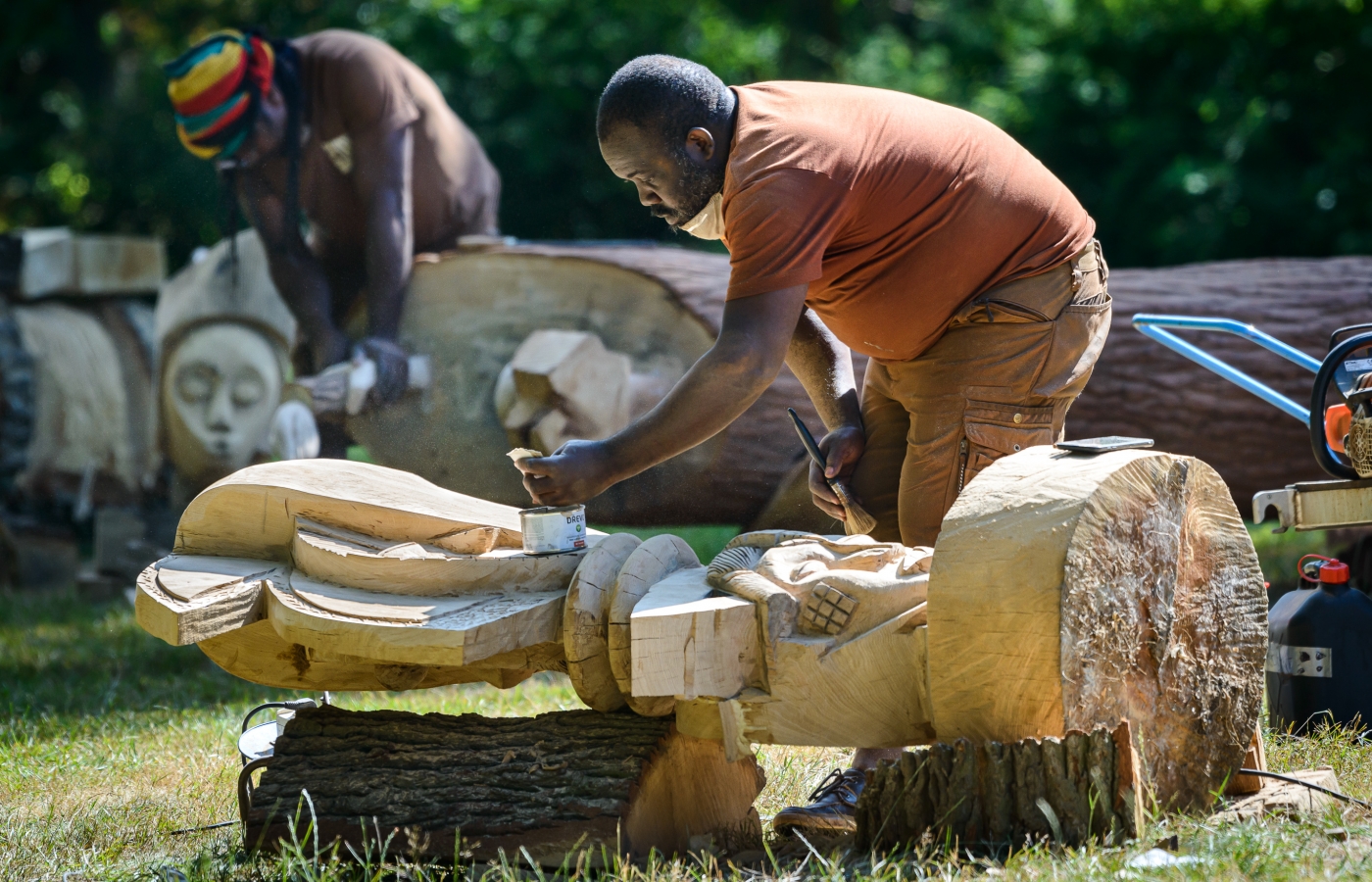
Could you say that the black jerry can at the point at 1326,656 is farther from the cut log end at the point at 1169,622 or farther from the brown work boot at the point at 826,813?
the brown work boot at the point at 826,813

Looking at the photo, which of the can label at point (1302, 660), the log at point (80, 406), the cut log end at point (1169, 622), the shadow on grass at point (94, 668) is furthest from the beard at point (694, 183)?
the log at point (80, 406)

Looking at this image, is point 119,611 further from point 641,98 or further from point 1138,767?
point 1138,767

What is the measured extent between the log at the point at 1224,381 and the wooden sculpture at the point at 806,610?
111 inches

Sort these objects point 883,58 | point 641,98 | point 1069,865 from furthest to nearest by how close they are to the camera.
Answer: point 883,58 → point 641,98 → point 1069,865

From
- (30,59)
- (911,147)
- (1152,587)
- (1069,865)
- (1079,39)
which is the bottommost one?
(1069,865)

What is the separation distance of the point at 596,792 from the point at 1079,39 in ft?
29.0

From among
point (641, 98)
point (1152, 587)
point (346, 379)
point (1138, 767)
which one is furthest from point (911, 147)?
point (346, 379)

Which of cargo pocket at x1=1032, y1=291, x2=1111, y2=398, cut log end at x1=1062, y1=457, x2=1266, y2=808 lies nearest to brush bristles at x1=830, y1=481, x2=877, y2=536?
cargo pocket at x1=1032, y1=291, x2=1111, y2=398

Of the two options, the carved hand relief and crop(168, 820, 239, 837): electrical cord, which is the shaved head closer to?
crop(168, 820, 239, 837): electrical cord

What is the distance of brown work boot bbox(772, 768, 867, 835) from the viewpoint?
252 cm

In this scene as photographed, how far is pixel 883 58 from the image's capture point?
11133 millimetres

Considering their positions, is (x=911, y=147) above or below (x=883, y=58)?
below

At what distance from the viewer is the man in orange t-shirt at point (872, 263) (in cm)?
242

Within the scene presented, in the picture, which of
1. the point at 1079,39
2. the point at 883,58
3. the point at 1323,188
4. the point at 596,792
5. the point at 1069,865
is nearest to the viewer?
the point at 1069,865
